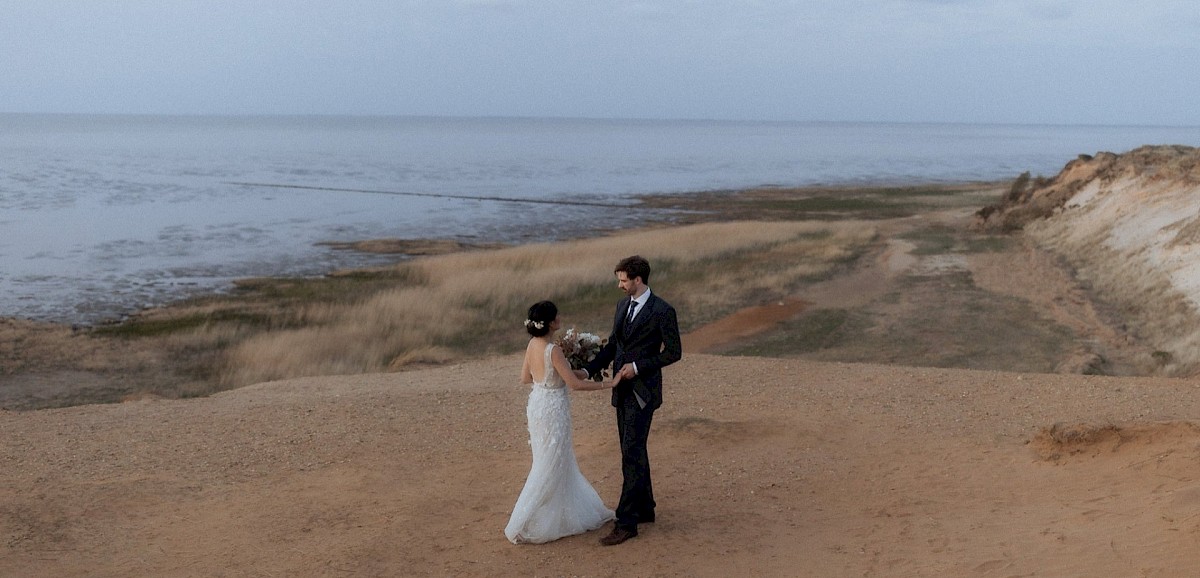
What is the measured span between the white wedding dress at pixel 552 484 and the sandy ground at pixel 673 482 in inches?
6.7

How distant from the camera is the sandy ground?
24.5 feet

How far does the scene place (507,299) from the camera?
23.5m

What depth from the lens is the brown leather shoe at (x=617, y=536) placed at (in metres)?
7.59

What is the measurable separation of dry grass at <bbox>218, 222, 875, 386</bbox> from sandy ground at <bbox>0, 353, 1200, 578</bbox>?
5.29 meters

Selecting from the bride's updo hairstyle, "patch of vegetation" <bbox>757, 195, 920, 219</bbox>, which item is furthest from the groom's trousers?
"patch of vegetation" <bbox>757, 195, 920, 219</bbox>

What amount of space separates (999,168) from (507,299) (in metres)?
99.5

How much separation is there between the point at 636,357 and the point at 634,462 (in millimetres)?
860

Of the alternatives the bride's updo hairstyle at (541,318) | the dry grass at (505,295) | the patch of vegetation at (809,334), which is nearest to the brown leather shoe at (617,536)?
the bride's updo hairstyle at (541,318)

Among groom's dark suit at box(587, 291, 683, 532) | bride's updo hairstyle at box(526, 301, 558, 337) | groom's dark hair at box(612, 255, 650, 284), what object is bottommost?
groom's dark suit at box(587, 291, 683, 532)

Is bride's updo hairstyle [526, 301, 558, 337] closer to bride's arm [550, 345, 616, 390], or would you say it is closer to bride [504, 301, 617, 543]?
bride [504, 301, 617, 543]

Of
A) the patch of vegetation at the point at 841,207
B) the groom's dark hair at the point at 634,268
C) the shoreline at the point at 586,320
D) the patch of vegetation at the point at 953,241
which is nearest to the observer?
the groom's dark hair at the point at 634,268

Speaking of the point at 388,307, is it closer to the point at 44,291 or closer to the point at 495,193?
the point at 44,291

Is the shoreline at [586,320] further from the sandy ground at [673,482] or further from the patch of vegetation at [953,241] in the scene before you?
the sandy ground at [673,482]

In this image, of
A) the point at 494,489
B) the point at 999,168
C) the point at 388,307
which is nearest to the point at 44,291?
the point at 388,307
